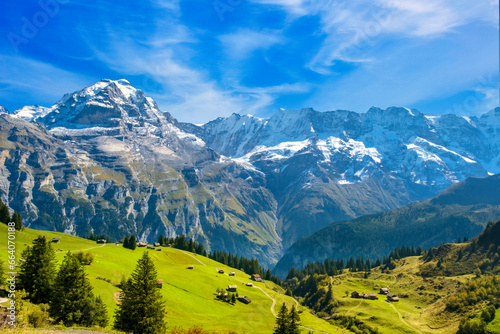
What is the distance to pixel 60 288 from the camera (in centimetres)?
5247

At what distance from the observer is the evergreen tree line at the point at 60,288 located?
171ft

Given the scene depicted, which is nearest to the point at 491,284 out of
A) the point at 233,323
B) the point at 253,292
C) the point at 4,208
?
the point at 253,292

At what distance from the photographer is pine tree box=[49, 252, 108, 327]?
5191 centimetres

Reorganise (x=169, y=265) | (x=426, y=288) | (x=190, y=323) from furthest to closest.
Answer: (x=426, y=288) → (x=169, y=265) → (x=190, y=323)

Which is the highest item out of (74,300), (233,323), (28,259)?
(28,259)

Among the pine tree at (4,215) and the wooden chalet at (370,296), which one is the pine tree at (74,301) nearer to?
the pine tree at (4,215)

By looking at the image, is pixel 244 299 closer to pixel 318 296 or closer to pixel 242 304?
pixel 242 304

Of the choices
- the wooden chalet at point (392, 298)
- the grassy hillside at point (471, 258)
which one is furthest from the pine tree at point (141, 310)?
the grassy hillside at point (471, 258)

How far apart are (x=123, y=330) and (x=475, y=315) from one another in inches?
4042

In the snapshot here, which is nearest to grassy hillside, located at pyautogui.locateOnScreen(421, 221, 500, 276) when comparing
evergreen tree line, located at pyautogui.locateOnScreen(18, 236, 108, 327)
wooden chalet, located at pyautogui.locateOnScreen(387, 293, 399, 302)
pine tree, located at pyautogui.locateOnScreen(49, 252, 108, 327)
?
wooden chalet, located at pyautogui.locateOnScreen(387, 293, 399, 302)

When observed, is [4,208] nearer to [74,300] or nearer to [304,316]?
[74,300]

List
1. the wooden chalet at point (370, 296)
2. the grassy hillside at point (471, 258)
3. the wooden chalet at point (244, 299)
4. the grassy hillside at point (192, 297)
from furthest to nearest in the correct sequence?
the grassy hillside at point (471, 258), the wooden chalet at point (370, 296), the wooden chalet at point (244, 299), the grassy hillside at point (192, 297)

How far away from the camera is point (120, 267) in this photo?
324 feet

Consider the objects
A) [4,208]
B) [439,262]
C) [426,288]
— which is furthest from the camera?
[439,262]
